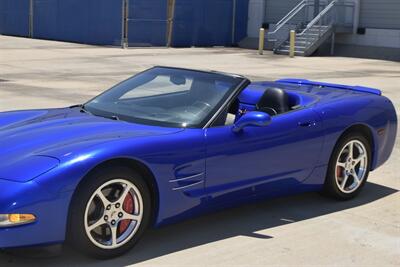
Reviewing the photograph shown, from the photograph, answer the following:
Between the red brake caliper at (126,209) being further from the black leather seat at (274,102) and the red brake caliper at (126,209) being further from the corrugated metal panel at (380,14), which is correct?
the corrugated metal panel at (380,14)

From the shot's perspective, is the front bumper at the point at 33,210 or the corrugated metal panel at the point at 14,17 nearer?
the front bumper at the point at 33,210

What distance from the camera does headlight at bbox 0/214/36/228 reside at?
11.2 ft

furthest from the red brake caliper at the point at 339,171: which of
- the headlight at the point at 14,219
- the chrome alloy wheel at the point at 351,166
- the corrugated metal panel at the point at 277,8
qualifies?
the corrugated metal panel at the point at 277,8

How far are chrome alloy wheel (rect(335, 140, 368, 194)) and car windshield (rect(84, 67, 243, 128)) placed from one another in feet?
4.03

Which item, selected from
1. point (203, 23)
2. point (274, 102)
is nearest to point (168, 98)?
point (274, 102)

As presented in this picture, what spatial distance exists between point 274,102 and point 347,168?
2.86 feet

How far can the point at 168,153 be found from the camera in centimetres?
406

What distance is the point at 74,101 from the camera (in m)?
11.5

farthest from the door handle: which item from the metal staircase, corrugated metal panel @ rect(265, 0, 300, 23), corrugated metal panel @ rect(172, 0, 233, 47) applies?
corrugated metal panel @ rect(265, 0, 300, 23)

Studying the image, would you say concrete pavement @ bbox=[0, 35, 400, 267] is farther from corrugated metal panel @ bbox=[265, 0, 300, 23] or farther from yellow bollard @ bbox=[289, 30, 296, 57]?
corrugated metal panel @ bbox=[265, 0, 300, 23]

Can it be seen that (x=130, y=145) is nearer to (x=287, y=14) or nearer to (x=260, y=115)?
(x=260, y=115)

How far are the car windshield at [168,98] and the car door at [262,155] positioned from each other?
0.27 meters

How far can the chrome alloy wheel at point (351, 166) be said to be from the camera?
5.38 metres

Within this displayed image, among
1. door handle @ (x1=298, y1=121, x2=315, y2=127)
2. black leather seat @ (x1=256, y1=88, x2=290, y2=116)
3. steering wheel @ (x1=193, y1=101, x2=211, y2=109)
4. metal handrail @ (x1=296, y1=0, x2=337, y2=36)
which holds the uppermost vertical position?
metal handrail @ (x1=296, y1=0, x2=337, y2=36)
